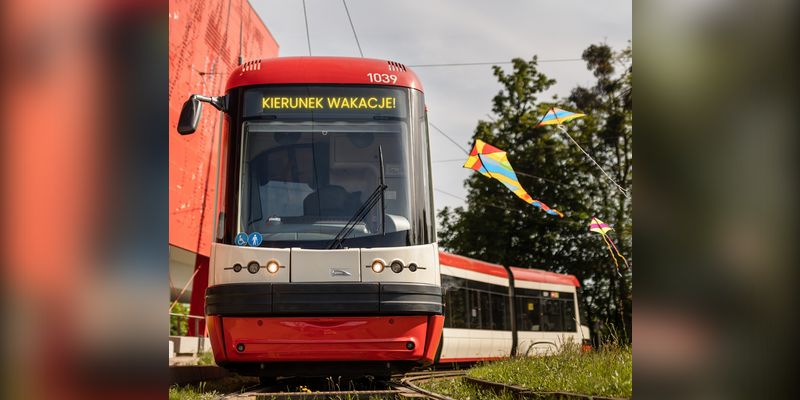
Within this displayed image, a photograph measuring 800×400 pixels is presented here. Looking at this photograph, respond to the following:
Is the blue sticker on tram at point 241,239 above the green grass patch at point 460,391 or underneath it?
above

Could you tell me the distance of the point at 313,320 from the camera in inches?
386

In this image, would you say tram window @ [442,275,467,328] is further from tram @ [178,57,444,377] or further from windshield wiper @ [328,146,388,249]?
windshield wiper @ [328,146,388,249]

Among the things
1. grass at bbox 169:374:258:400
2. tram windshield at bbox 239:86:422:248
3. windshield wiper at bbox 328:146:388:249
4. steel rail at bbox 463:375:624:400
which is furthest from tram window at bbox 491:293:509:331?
windshield wiper at bbox 328:146:388:249

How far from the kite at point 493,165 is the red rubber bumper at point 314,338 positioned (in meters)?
8.34

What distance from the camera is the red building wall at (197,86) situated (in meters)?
25.0

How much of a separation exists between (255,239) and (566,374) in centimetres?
392

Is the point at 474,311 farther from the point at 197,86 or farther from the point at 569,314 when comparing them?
the point at 197,86

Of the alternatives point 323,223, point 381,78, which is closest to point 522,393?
point 323,223

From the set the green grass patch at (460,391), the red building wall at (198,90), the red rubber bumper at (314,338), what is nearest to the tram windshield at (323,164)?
the red rubber bumper at (314,338)

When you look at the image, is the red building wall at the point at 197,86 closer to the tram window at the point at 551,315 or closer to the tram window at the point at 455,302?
the tram window at the point at 455,302
